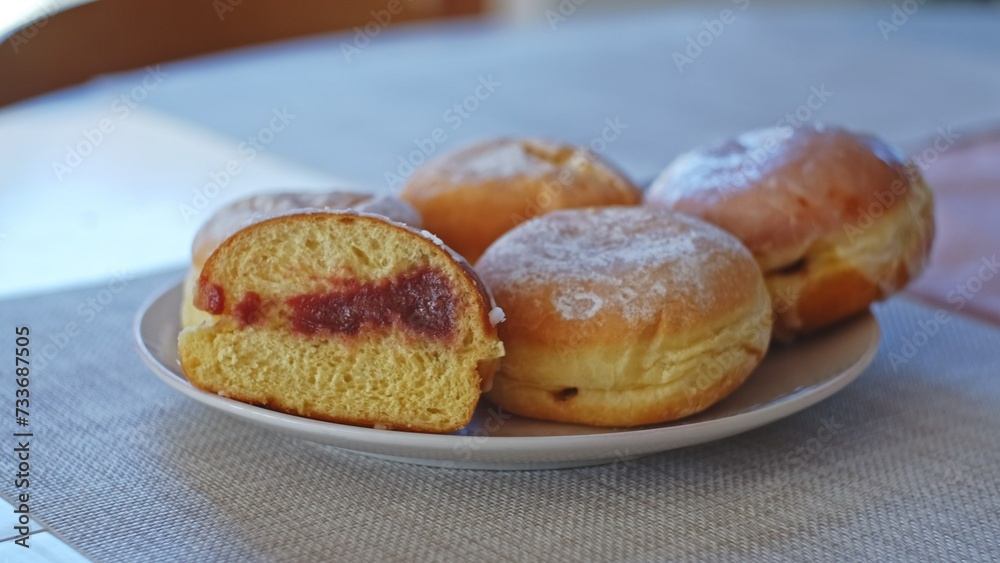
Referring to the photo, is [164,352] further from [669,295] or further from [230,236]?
[669,295]

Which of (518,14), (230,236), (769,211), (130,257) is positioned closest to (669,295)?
(769,211)

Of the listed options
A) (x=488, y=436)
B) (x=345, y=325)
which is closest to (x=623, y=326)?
(x=488, y=436)

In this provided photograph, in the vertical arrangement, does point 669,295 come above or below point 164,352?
above

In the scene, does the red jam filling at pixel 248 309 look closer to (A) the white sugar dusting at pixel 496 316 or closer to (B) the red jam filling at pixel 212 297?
(B) the red jam filling at pixel 212 297

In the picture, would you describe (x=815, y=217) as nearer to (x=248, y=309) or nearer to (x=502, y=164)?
(x=502, y=164)

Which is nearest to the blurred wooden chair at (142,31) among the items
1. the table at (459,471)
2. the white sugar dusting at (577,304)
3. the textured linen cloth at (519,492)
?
the table at (459,471)

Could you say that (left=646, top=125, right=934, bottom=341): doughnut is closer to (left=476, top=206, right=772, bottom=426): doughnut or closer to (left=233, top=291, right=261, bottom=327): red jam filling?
(left=476, top=206, right=772, bottom=426): doughnut
